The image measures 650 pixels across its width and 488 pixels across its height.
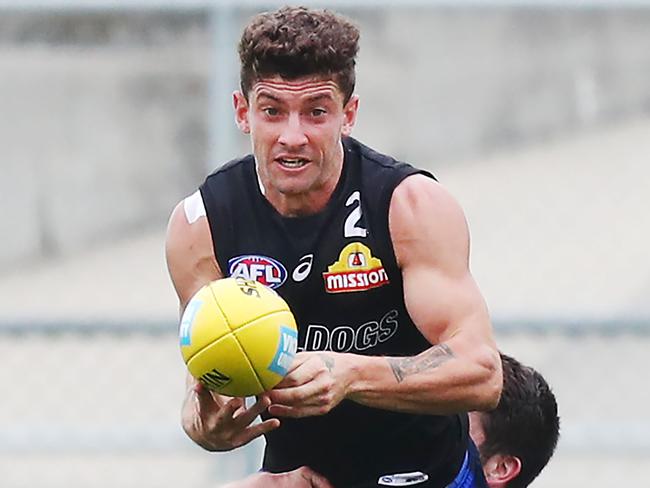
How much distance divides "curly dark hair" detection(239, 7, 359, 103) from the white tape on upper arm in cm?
41

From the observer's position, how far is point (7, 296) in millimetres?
8617

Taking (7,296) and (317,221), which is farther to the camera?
(7,296)

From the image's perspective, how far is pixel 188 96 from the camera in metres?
8.47

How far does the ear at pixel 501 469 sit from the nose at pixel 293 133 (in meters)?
1.76

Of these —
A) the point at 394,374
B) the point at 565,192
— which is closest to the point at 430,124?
the point at 565,192

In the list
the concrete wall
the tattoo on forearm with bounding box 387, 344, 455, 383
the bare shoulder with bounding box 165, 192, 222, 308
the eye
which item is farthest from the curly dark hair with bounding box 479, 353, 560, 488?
the concrete wall

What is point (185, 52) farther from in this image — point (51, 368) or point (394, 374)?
point (394, 374)

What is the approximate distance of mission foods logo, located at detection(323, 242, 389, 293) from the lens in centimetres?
473

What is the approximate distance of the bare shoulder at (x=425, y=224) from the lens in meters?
4.62

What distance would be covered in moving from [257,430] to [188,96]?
4366 millimetres

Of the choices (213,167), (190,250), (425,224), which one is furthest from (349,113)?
(213,167)

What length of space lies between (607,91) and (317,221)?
3.98m

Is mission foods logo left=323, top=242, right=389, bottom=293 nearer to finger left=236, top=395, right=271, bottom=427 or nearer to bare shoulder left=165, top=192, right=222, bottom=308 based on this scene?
bare shoulder left=165, top=192, right=222, bottom=308

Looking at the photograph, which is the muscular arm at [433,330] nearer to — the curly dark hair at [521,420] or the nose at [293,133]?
the nose at [293,133]
